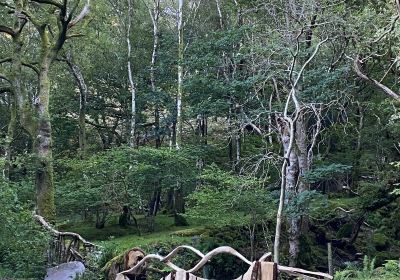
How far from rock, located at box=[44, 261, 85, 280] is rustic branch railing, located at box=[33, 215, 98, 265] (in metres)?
0.59

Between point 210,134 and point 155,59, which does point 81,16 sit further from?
point 210,134

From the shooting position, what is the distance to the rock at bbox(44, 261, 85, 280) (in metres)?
8.98

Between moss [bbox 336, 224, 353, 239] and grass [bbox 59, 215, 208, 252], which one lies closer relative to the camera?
grass [bbox 59, 215, 208, 252]

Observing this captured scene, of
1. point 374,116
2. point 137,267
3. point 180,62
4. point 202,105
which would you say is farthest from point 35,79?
point 137,267

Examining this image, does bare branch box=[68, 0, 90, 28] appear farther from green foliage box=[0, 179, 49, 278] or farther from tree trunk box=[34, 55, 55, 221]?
green foliage box=[0, 179, 49, 278]

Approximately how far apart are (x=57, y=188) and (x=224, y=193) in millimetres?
6061

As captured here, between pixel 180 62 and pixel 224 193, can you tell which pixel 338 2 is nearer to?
pixel 224 193

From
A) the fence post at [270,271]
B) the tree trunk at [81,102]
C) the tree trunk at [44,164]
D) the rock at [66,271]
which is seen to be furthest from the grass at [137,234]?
the fence post at [270,271]

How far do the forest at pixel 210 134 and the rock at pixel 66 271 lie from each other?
0.28 meters

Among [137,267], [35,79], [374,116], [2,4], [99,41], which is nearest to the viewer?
[137,267]

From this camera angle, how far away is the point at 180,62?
16.6m

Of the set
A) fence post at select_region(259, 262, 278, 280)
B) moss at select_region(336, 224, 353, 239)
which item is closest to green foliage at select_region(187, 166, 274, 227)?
moss at select_region(336, 224, 353, 239)

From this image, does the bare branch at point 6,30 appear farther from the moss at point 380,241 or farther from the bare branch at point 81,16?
the moss at point 380,241

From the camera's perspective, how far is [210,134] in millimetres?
20734
